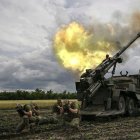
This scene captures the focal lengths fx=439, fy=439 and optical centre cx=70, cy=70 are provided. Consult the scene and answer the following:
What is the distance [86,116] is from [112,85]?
2.47m

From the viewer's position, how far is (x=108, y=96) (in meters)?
25.2

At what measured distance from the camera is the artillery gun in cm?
2428

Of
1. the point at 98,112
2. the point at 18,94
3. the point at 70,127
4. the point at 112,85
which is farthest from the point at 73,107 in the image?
the point at 18,94

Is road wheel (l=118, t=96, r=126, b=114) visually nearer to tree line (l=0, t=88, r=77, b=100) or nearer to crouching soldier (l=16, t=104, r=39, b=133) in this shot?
crouching soldier (l=16, t=104, r=39, b=133)

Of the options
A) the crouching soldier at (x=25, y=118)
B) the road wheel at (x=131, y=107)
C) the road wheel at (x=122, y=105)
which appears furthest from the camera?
the road wheel at (x=131, y=107)

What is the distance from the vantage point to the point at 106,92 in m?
25.4

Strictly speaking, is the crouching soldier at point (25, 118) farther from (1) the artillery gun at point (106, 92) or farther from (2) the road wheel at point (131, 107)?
(2) the road wheel at point (131, 107)

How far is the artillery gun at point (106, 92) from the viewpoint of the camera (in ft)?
79.7

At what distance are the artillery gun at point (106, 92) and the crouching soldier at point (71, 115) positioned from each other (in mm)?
4911

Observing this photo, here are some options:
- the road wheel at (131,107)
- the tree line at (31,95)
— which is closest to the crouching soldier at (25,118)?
the road wheel at (131,107)

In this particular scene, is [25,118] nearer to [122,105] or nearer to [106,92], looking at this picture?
[106,92]

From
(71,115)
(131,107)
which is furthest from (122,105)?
(71,115)

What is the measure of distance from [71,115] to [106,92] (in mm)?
6979

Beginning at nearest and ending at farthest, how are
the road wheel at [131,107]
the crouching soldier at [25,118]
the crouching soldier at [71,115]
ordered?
the crouching soldier at [25,118] < the crouching soldier at [71,115] < the road wheel at [131,107]
